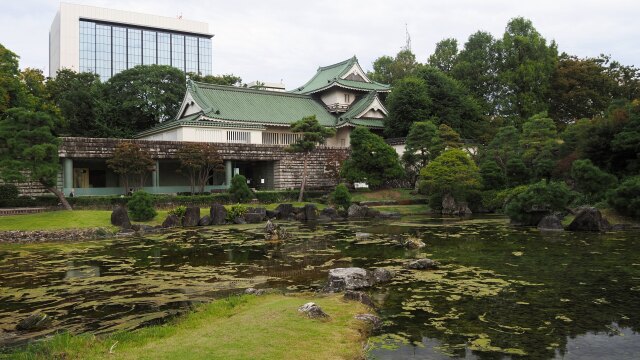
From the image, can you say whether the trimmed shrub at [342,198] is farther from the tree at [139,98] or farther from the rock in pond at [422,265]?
the tree at [139,98]

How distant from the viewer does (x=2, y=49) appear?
103ft

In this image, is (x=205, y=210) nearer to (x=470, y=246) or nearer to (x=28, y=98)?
(x=28, y=98)

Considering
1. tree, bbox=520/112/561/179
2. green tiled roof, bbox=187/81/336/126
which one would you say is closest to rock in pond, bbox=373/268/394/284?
tree, bbox=520/112/561/179

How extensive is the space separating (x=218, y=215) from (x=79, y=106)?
23809 millimetres

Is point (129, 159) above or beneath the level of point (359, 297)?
above

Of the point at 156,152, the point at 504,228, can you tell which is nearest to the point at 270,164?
the point at 156,152

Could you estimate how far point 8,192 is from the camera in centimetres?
2934

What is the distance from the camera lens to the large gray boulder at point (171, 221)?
28.3 meters

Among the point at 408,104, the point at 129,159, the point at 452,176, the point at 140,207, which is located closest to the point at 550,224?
the point at 452,176

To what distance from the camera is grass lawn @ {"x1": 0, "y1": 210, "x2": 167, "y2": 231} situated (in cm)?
2441

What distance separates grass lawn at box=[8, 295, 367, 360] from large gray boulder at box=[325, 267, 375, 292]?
186 centimetres

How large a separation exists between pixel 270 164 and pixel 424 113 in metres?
16.5

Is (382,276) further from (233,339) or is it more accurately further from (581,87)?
(581,87)

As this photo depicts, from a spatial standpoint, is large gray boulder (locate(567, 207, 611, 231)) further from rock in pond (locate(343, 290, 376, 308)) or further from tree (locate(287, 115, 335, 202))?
tree (locate(287, 115, 335, 202))
